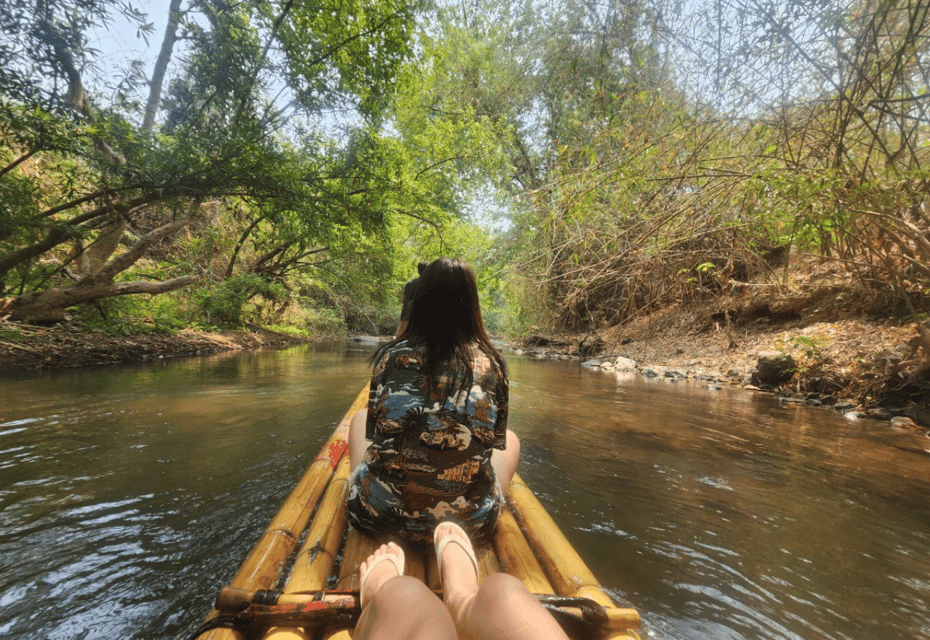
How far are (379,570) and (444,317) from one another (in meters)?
0.78

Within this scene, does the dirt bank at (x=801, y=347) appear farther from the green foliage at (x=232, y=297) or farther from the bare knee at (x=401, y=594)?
the green foliage at (x=232, y=297)

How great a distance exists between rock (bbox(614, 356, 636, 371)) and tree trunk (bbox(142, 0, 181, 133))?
30.0 feet

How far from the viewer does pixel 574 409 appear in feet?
16.2

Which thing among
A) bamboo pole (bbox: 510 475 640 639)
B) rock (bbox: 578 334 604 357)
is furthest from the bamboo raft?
rock (bbox: 578 334 604 357)

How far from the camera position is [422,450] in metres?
1.32

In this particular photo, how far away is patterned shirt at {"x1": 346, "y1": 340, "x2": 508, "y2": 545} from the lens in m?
1.32

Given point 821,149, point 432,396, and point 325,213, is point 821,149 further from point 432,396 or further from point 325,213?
point 325,213

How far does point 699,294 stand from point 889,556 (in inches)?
367

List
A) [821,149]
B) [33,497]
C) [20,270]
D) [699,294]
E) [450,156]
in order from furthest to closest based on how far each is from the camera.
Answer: [450,156], [699,294], [20,270], [821,149], [33,497]

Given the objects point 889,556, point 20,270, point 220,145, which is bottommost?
point 889,556

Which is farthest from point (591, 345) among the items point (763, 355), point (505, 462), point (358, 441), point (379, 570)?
point (379, 570)

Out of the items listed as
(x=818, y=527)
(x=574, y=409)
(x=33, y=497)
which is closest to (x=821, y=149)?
(x=818, y=527)

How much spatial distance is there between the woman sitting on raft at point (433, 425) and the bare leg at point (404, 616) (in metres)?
0.41

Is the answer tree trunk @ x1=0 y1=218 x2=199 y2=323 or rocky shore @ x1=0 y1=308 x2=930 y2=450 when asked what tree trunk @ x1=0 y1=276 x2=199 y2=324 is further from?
rocky shore @ x1=0 y1=308 x2=930 y2=450
